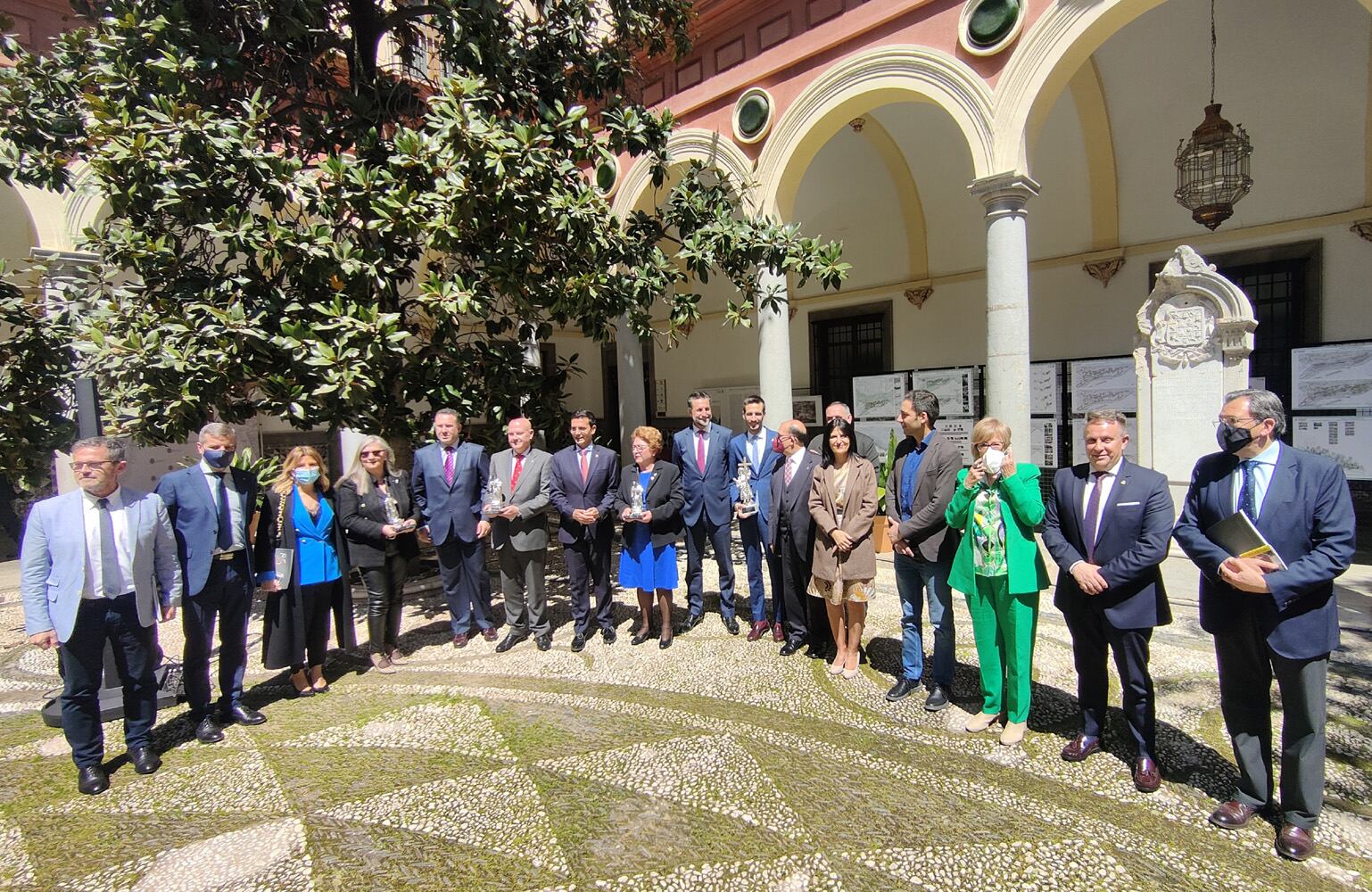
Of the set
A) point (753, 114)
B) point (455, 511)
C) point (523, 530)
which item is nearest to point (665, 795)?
point (523, 530)

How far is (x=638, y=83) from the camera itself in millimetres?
10352

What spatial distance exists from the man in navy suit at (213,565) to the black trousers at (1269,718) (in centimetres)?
489

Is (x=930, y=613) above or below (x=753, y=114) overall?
below

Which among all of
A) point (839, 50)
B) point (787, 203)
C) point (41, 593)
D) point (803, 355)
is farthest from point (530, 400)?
point (803, 355)

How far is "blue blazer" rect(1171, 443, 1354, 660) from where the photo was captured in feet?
7.96

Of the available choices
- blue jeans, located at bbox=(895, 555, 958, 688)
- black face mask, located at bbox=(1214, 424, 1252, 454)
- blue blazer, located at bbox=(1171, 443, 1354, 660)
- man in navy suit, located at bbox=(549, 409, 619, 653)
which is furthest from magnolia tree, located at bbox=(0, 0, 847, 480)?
blue blazer, located at bbox=(1171, 443, 1354, 660)

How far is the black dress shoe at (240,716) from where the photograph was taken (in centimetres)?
387

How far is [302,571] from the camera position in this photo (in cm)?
420

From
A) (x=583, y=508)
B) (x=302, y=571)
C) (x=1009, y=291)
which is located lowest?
(x=302, y=571)

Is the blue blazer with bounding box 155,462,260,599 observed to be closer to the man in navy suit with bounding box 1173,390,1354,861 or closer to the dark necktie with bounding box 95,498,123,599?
the dark necktie with bounding box 95,498,123,599

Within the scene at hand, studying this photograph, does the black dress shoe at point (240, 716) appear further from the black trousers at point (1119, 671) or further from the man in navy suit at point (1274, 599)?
the man in navy suit at point (1274, 599)

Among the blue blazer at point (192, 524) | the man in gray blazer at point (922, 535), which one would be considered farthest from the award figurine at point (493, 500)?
the man in gray blazer at point (922, 535)

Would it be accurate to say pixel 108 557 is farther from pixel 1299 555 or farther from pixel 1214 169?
pixel 1214 169

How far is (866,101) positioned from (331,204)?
6333 mm
